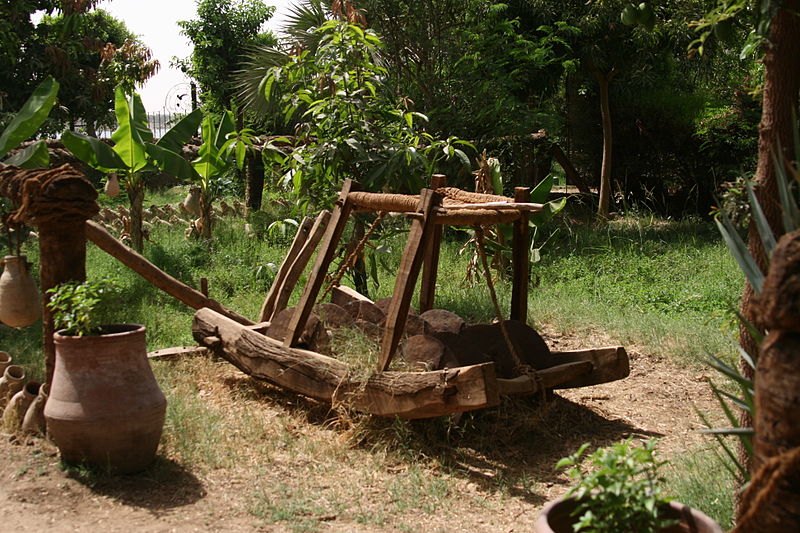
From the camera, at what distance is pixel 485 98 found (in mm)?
13773

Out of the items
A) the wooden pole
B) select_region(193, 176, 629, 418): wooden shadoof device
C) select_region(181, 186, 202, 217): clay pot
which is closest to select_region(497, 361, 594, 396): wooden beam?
select_region(193, 176, 629, 418): wooden shadoof device

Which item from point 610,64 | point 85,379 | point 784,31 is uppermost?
point 610,64

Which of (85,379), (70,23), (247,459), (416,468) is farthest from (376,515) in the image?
(70,23)

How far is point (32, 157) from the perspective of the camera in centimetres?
884

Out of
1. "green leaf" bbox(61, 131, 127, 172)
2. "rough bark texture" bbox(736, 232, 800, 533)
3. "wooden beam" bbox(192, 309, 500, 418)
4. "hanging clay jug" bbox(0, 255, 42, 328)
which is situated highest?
"green leaf" bbox(61, 131, 127, 172)

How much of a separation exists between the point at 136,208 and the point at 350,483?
7.29 metres

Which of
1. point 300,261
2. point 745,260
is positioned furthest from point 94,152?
point 745,260

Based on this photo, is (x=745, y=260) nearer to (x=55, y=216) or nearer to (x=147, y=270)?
(x=55, y=216)

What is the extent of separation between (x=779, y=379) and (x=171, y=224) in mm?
12934

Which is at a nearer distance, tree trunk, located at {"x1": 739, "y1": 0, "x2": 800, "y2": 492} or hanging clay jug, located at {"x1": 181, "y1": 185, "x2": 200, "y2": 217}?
tree trunk, located at {"x1": 739, "y1": 0, "x2": 800, "y2": 492}

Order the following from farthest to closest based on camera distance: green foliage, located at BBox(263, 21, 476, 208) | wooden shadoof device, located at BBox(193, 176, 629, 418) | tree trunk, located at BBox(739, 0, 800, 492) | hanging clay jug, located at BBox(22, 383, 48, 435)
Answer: green foliage, located at BBox(263, 21, 476, 208)
hanging clay jug, located at BBox(22, 383, 48, 435)
wooden shadoof device, located at BBox(193, 176, 629, 418)
tree trunk, located at BBox(739, 0, 800, 492)

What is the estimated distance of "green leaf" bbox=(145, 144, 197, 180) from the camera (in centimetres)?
1055

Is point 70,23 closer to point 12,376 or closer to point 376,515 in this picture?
point 12,376

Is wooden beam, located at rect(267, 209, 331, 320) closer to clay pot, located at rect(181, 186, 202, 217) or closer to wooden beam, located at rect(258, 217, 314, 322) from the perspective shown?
wooden beam, located at rect(258, 217, 314, 322)
